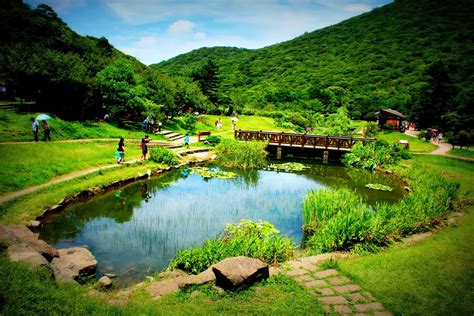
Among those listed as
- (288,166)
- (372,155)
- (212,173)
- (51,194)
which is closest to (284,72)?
Result: (372,155)

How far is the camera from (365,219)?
36.0 ft

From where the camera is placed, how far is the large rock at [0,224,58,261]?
764 centimetres

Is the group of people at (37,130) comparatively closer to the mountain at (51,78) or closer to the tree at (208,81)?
the mountain at (51,78)

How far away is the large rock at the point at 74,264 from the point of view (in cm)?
786

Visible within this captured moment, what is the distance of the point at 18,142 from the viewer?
20328 millimetres

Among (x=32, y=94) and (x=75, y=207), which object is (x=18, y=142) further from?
(x=75, y=207)

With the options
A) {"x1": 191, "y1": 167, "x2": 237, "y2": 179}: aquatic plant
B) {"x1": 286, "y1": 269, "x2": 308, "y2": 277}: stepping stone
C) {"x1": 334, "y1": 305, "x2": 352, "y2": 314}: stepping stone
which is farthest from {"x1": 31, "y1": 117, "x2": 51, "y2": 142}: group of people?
{"x1": 334, "y1": 305, "x2": 352, "y2": 314}: stepping stone

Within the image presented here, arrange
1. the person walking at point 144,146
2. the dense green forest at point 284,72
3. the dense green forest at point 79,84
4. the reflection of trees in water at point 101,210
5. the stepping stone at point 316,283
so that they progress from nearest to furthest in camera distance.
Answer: the stepping stone at point 316,283
the reflection of trees in water at point 101,210
the person walking at point 144,146
the dense green forest at point 79,84
the dense green forest at point 284,72

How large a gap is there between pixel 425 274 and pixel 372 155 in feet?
68.3

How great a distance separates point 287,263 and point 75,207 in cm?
1060

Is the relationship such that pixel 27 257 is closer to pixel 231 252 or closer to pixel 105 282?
pixel 105 282

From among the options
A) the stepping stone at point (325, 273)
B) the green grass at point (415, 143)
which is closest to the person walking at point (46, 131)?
the stepping stone at point (325, 273)

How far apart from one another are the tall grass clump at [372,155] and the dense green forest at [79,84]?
21282mm

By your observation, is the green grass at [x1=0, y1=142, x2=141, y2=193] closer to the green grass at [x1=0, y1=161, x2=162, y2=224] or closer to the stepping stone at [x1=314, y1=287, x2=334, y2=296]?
the green grass at [x1=0, y1=161, x2=162, y2=224]
